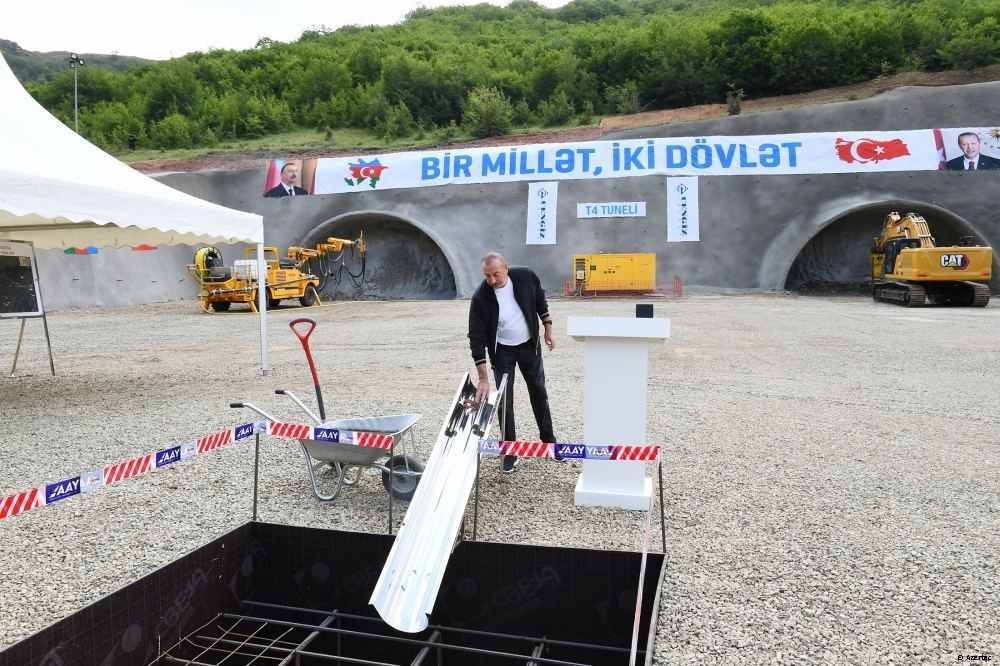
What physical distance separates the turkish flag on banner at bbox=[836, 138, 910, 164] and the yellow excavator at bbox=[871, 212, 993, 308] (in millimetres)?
2768

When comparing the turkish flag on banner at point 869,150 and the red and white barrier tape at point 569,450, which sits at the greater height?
the turkish flag on banner at point 869,150

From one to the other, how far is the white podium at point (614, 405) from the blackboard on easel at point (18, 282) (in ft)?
26.1

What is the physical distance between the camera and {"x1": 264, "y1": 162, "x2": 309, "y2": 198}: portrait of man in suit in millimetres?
25719

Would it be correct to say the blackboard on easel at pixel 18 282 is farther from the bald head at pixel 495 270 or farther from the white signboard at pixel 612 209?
the white signboard at pixel 612 209

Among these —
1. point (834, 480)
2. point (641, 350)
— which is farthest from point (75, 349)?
point (834, 480)

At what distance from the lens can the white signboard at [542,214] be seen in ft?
78.7

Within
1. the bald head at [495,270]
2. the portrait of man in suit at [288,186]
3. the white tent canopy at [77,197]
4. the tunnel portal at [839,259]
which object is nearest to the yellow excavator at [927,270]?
the tunnel portal at [839,259]

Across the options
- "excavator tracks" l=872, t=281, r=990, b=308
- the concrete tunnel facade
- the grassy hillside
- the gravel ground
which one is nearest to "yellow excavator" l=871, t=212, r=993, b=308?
"excavator tracks" l=872, t=281, r=990, b=308

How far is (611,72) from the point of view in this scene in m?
42.9

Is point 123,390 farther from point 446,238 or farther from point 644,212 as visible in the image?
point 644,212

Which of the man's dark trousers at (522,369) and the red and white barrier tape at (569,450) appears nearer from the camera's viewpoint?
the red and white barrier tape at (569,450)

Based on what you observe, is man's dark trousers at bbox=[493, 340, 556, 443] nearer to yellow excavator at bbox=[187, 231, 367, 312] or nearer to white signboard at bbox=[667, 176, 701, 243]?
yellow excavator at bbox=[187, 231, 367, 312]

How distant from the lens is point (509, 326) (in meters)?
5.62

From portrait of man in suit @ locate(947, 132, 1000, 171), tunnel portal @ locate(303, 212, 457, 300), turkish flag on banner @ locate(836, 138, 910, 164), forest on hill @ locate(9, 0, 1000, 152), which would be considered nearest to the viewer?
portrait of man in suit @ locate(947, 132, 1000, 171)
